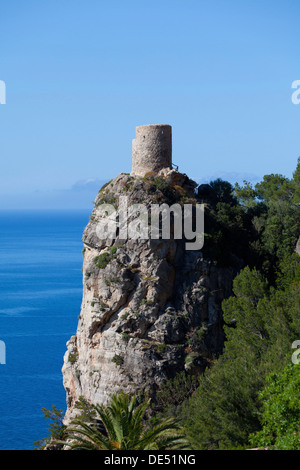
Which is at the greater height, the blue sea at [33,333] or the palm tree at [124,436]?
the blue sea at [33,333]

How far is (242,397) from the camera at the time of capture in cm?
2802

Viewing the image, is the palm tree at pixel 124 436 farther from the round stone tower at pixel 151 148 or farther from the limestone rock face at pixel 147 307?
the round stone tower at pixel 151 148

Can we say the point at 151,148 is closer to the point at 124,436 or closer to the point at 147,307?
the point at 147,307

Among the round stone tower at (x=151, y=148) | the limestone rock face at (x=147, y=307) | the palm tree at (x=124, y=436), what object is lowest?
the palm tree at (x=124, y=436)

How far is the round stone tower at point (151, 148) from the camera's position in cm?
4391

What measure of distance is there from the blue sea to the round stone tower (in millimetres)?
30488

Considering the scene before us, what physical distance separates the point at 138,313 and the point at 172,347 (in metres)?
2.78

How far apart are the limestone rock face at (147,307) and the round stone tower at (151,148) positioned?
985 mm

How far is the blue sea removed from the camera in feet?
227

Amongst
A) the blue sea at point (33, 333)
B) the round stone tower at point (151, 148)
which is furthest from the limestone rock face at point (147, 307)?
the blue sea at point (33, 333)
